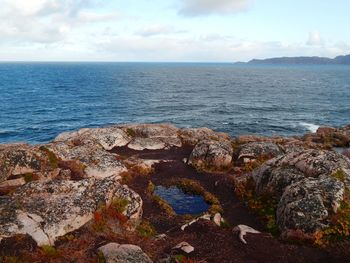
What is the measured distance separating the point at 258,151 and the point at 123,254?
23386mm

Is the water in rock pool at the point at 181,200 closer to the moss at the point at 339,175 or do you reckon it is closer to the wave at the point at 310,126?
the moss at the point at 339,175

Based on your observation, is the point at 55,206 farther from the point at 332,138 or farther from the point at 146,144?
the point at 332,138

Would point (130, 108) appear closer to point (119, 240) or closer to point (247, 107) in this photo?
point (247, 107)

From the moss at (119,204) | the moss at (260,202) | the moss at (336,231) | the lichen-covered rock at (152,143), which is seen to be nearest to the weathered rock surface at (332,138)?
the lichen-covered rock at (152,143)

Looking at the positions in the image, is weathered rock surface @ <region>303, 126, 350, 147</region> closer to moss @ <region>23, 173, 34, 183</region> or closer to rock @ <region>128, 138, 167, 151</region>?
rock @ <region>128, 138, 167, 151</region>

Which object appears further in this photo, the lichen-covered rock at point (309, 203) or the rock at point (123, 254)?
the lichen-covered rock at point (309, 203)

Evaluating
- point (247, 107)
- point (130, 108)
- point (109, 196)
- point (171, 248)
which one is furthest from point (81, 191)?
point (247, 107)

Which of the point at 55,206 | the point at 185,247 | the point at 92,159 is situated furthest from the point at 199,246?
the point at 92,159

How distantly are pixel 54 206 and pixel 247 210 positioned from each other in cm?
1459

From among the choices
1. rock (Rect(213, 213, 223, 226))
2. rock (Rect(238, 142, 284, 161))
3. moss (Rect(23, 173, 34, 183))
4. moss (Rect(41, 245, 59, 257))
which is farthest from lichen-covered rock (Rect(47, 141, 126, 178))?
rock (Rect(238, 142, 284, 161))

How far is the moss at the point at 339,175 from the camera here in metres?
25.7

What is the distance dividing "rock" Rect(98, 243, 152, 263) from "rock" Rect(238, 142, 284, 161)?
21367mm

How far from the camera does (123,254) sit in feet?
59.7

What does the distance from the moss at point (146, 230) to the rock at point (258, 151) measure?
16.4 meters
